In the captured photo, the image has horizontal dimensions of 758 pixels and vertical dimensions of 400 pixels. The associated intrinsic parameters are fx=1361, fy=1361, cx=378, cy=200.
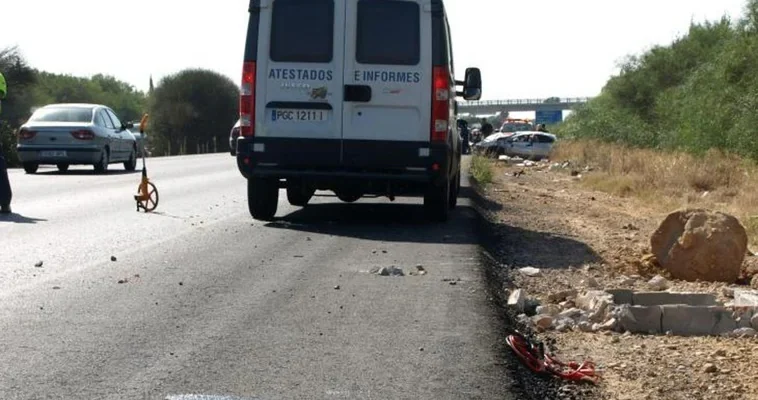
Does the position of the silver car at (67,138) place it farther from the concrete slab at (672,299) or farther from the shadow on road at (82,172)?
the concrete slab at (672,299)

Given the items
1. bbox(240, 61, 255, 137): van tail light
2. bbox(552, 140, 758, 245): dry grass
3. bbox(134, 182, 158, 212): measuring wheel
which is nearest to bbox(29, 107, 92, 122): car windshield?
bbox(134, 182, 158, 212): measuring wheel

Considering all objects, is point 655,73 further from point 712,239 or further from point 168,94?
point 712,239

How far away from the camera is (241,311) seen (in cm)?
891

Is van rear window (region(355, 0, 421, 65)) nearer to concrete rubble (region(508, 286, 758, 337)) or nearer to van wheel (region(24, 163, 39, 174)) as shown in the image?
concrete rubble (region(508, 286, 758, 337))

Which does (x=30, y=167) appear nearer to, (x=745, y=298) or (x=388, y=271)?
(x=388, y=271)

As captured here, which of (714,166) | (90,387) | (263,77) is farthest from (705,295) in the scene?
(714,166)

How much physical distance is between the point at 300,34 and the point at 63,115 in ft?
44.4

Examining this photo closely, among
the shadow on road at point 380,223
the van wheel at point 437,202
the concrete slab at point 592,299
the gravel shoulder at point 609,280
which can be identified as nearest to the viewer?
the gravel shoulder at point 609,280

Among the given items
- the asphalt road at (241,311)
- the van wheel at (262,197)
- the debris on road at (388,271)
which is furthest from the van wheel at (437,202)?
the debris on road at (388,271)

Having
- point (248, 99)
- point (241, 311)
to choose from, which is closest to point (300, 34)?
point (248, 99)

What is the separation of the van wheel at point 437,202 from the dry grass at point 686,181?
428cm

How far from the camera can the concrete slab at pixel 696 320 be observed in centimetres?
901

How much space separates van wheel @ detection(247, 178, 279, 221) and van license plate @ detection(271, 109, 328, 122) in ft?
2.95

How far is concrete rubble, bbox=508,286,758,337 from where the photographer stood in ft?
29.6
